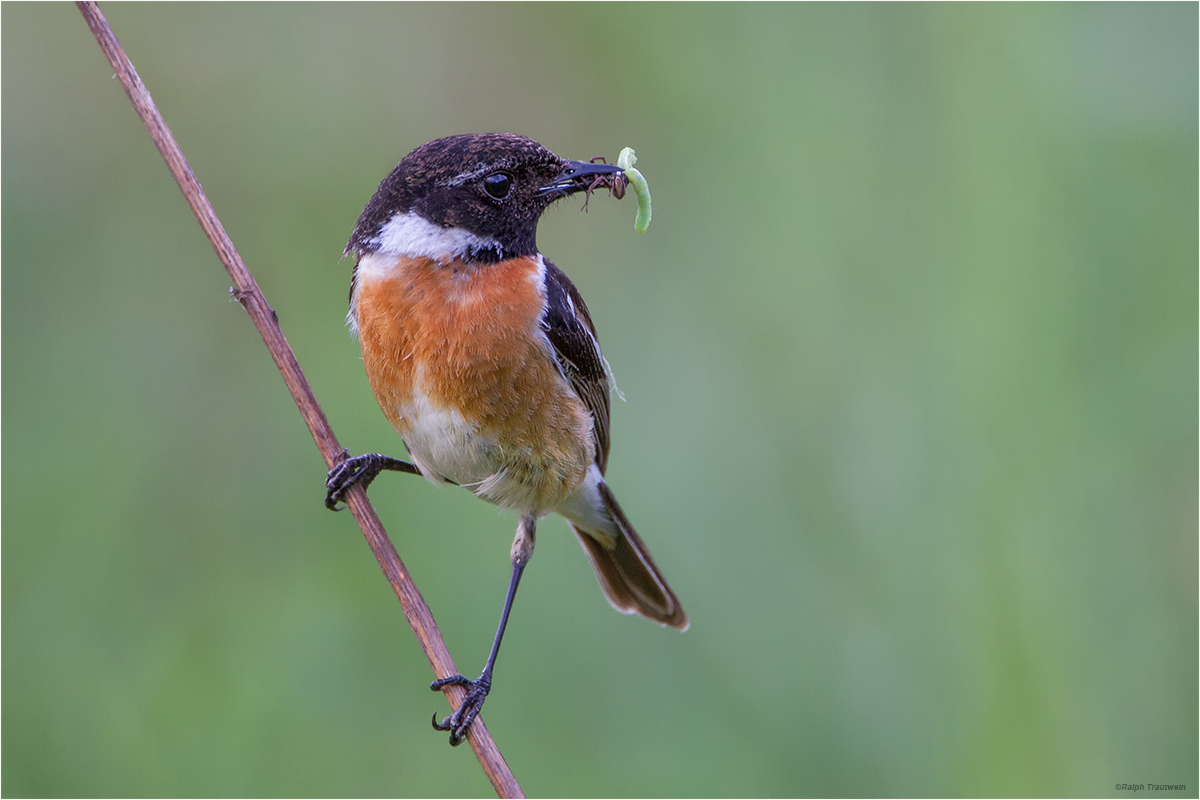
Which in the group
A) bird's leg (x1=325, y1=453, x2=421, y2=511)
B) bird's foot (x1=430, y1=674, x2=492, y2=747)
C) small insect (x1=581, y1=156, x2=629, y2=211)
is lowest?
bird's foot (x1=430, y1=674, x2=492, y2=747)

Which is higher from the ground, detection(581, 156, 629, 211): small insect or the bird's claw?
detection(581, 156, 629, 211): small insect

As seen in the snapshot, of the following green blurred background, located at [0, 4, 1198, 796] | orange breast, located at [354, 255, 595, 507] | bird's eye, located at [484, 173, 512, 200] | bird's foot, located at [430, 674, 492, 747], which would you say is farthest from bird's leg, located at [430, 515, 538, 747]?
bird's eye, located at [484, 173, 512, 200]

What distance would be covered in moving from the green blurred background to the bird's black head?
995mm

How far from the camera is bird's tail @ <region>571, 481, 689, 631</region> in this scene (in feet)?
13.7

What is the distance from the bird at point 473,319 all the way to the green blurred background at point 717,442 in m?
0.47

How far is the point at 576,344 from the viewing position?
3.82 metres

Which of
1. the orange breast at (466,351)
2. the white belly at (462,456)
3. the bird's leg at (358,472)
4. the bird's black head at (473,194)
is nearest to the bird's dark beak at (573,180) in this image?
the bird's black head at (473,194)

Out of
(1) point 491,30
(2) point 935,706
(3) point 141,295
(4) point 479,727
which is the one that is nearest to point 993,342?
(2) point 935,706

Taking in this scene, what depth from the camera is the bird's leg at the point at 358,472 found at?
12.3 ft

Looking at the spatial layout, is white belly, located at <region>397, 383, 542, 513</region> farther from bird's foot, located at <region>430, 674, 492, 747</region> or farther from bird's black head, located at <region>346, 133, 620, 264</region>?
bird's foot, located at <region>430, 674, 492, 747</region>

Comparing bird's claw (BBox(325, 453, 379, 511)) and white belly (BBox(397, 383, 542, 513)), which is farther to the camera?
bird's claw (BBox(325, 453, 379, 511))

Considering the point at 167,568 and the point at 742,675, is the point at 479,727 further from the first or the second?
the point at 167,568

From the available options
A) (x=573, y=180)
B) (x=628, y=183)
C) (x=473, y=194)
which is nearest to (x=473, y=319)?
(x=473, y=194)

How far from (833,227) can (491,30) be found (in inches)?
83.3
